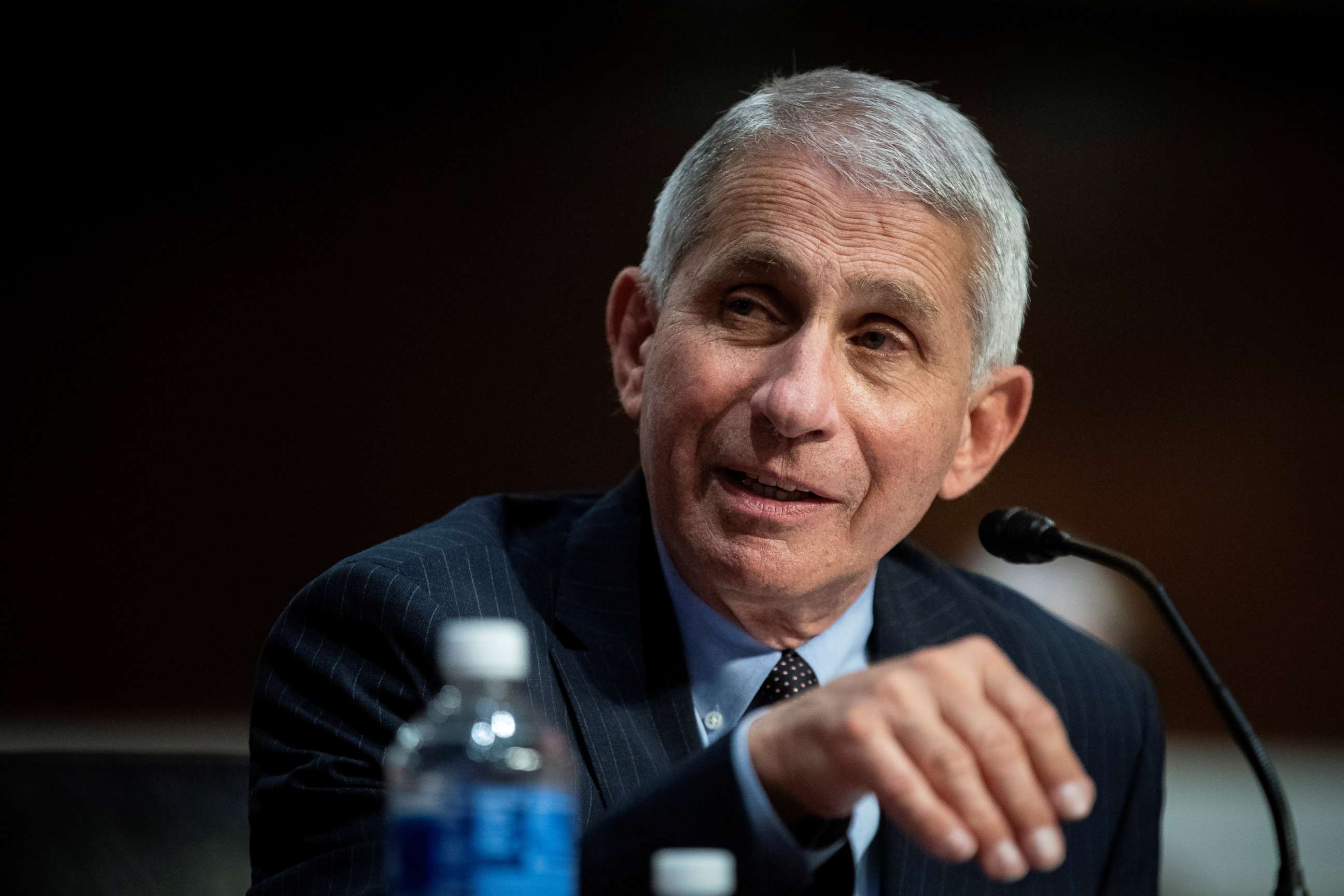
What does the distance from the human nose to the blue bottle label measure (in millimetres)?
946

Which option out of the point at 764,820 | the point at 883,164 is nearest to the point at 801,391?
the point at 883,164

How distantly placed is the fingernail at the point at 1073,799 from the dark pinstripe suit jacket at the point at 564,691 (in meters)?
0.27

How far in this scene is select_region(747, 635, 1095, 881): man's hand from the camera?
0.91 m

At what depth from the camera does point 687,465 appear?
1781 mm

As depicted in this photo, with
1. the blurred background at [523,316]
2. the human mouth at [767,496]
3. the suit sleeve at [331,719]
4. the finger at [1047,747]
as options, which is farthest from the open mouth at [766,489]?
the blurred background at [523,316]

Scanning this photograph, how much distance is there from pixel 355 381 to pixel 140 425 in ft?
2.18

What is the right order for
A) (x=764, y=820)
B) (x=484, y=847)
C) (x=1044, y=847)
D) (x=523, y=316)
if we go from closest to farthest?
(x=484, y=847) → (x=1044, y=847) → (x=764, y=820) → (x=523, y=316)

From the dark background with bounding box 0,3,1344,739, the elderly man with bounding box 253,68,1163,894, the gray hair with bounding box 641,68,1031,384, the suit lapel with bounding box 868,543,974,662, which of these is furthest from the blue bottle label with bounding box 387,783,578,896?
the dark background with bounding box 0,3,1344,739

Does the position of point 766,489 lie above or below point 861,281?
below

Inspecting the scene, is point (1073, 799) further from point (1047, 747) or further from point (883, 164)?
point (883, 164)

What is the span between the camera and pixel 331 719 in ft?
5.26

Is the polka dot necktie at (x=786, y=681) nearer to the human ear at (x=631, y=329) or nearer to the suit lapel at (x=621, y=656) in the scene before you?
the suit lapel at (x=621, y=656)

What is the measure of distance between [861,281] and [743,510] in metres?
0.34

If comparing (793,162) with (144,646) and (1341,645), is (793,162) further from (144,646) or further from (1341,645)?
(1341,645)
